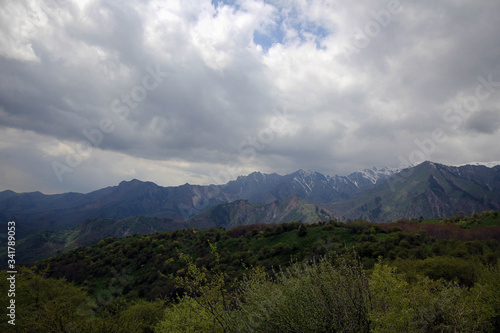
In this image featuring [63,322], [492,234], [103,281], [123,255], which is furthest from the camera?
[123,255]

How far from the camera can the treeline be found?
11.6m

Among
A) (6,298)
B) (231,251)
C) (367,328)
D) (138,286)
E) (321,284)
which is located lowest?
(138,286)

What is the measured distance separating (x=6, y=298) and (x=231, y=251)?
Answer: 79.6 metres

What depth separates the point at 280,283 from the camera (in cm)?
1747

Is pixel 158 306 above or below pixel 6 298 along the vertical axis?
below

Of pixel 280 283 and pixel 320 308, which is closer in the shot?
pixel 320 308

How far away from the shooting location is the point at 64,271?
9806 centimetres

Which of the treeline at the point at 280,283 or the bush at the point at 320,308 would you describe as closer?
the bush at the point at 320,308

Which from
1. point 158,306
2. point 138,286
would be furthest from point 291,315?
point 138,286

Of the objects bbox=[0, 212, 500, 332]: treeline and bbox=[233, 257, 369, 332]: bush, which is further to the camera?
bbox=[0, 212, 500, 332]: treeline

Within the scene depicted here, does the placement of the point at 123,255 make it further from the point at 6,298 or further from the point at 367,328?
the point at 367,328

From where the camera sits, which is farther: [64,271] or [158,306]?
[64,271]

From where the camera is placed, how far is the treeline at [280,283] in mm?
11562

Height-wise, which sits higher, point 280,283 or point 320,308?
point 320,308
